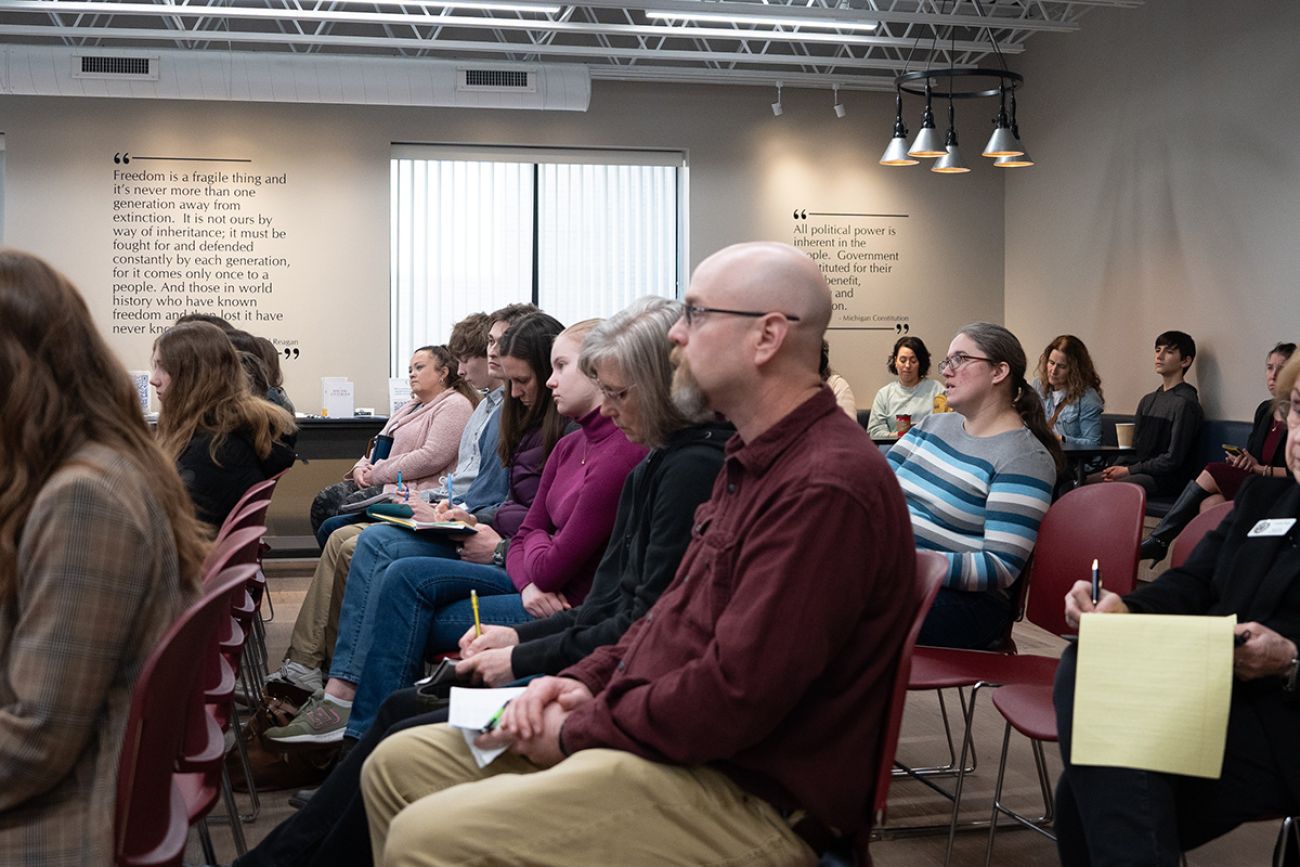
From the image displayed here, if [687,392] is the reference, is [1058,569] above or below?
below

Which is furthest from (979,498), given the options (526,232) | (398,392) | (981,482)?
(526,232)

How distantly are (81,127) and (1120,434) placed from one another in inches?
289

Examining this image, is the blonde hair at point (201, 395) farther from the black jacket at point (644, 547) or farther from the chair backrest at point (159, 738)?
the chair backrest at point (159, 738)

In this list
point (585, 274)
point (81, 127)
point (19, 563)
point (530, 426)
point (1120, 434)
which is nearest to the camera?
point (19, 563)

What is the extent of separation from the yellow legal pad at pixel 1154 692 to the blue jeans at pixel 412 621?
1444 mm

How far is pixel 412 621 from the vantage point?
315cm

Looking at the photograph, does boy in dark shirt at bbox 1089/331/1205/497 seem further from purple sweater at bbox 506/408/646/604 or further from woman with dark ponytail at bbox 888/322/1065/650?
purple sweater at bbox 506/408/646/604

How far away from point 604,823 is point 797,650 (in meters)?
0.35

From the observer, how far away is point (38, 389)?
5.50 feet

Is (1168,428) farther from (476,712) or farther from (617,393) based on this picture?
(476,712)

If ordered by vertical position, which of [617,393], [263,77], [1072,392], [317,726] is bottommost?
[317,726]

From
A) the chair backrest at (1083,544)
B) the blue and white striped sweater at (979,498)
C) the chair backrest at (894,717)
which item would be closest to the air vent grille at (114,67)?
the blue and white striped sweater at (979,498)

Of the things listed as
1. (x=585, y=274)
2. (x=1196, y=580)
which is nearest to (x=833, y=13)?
(x=585, y=274)

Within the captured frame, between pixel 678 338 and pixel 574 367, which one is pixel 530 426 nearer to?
pixel 574 367
